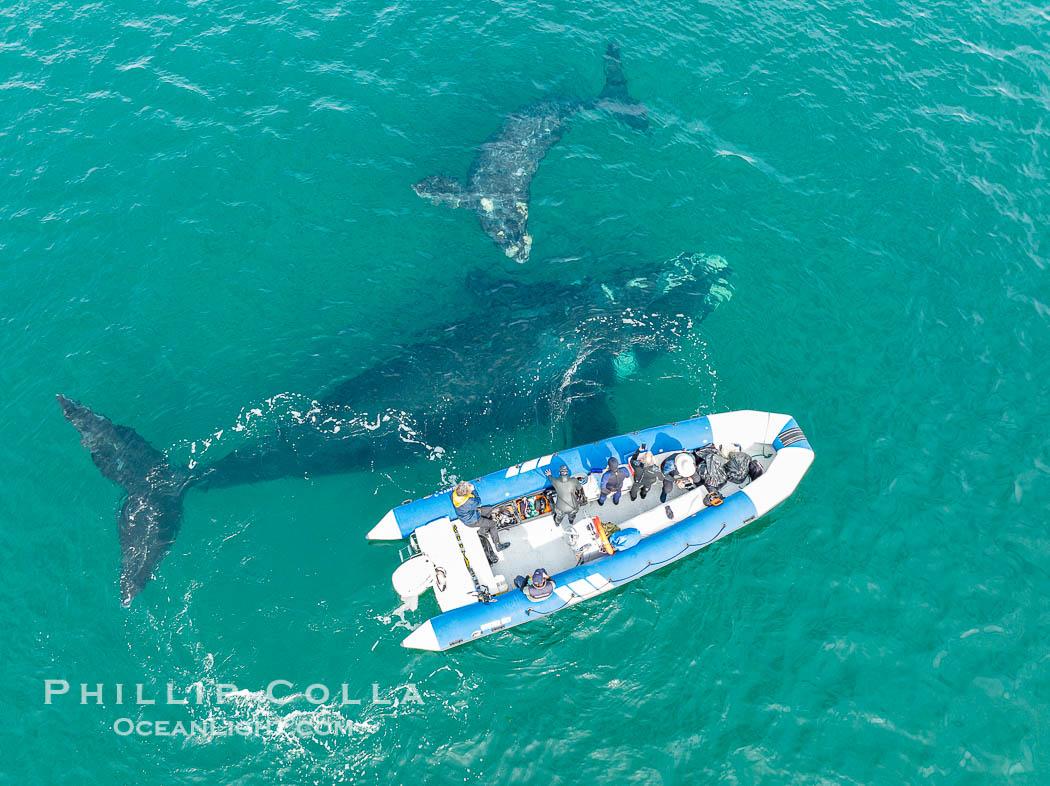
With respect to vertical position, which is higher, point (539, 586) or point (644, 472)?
point (644, 472)

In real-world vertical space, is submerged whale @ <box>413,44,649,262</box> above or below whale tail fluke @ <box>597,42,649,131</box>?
below

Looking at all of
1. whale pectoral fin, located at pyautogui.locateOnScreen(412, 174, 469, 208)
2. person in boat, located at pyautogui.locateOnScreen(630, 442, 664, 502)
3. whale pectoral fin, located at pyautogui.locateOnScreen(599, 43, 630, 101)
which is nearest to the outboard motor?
person in boat, located at pyautogui.locateOnScreen(630, 442, 664, 502)

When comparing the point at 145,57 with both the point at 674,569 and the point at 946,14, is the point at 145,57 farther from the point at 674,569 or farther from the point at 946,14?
the point at 946,14

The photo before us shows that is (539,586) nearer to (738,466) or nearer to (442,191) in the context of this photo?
(738,466)

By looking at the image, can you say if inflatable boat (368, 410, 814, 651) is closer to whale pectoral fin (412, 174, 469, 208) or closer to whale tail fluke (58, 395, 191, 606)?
whale tail fluke (58, 395, 191, 606)

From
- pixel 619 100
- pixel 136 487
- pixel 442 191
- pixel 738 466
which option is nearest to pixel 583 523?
pixel 738 466

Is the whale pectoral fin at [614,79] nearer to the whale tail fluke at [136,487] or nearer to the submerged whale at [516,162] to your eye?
the submerged whale at [516,162]
